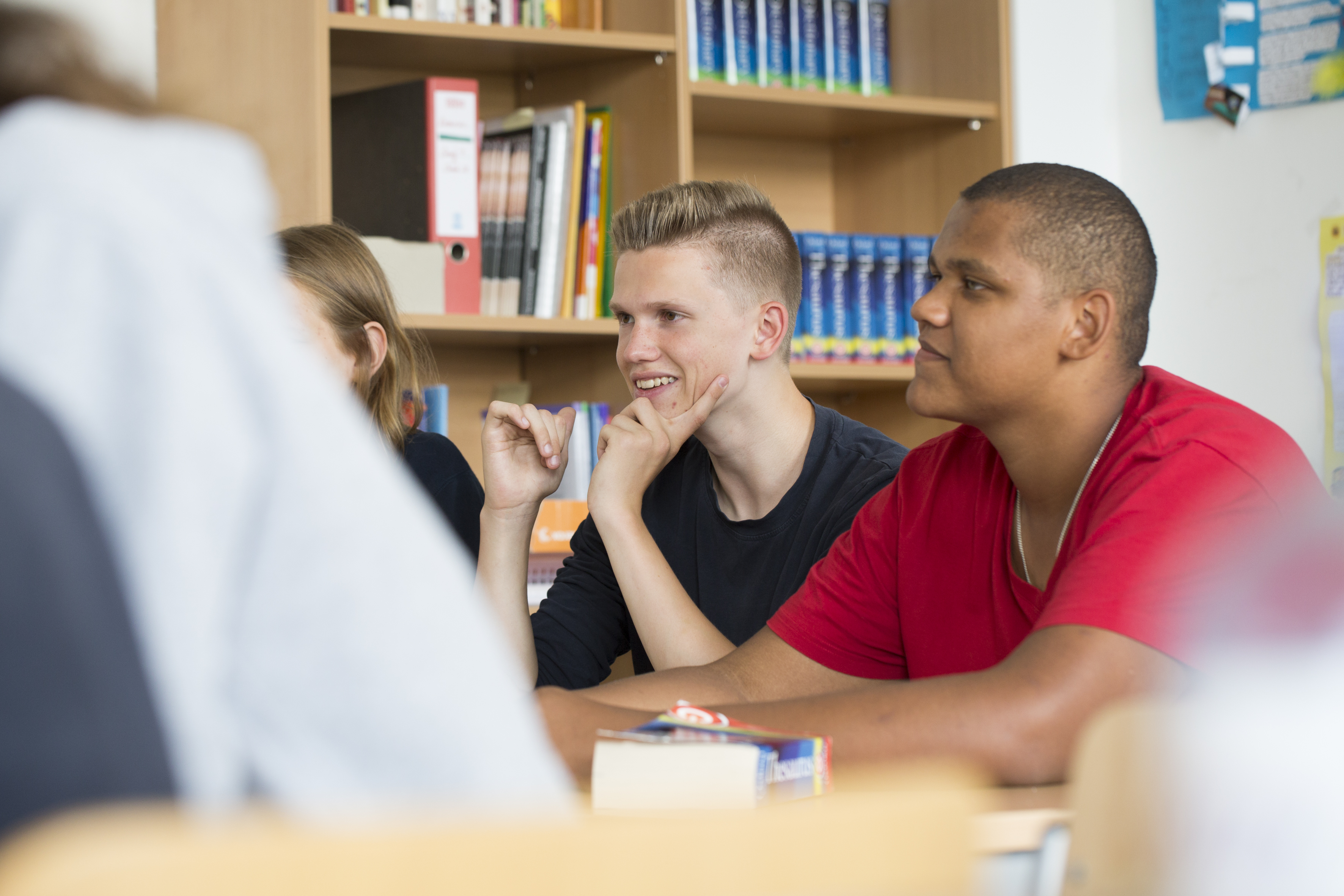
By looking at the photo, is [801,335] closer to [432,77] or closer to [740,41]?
[740,41]

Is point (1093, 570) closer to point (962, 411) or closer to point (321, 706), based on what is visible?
point (962, 411)

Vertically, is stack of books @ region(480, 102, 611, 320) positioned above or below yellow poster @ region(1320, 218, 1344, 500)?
above

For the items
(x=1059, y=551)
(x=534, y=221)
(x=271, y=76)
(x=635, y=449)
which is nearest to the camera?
(x=1059, y=551)

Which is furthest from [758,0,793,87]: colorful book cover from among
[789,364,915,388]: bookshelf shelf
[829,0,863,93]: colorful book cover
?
[789,364,915,388]: bookshelf shelf

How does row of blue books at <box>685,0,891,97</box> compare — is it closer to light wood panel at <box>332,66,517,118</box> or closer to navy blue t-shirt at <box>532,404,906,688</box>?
light wood panel at <box>332,66,517,118</box>

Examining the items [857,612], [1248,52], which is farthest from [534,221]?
[1248,52]

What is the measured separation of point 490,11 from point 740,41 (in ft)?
1.75

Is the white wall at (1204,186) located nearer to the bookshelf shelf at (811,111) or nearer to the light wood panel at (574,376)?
the bookshelf shelf at (811,111)

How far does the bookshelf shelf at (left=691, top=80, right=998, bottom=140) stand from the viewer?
260 cm

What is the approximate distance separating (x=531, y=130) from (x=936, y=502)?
137 centimetres

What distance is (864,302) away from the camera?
2713 mm

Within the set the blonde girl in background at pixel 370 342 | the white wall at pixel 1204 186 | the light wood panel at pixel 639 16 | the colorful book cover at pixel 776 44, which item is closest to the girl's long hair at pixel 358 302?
the blonde girl in background at pixel 370 342

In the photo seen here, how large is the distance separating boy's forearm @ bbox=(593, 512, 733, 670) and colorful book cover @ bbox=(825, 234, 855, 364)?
3.75ft

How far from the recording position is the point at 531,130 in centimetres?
249
